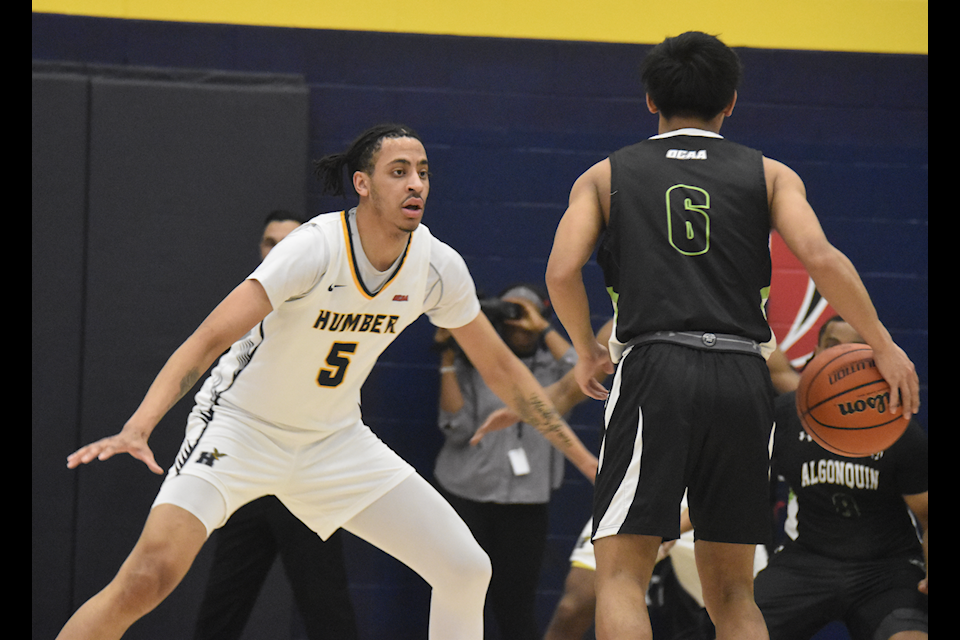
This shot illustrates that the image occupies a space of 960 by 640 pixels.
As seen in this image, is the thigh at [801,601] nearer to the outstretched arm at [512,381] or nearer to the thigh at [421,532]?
the outstretched arm at [512,381]

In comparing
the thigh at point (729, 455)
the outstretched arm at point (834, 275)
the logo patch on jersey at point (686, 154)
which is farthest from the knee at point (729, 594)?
the logo patch on jersey at point (686, 154)

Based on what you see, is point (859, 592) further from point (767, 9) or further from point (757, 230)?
point (767, 9)

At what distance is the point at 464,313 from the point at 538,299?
1503 millimetres

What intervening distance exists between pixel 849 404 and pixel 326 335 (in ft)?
5.99

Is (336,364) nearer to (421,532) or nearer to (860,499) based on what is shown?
(421,532)

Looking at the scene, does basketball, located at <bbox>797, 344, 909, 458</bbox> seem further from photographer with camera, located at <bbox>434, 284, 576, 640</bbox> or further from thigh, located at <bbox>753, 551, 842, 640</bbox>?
photographer with camera, located at <bbox>434, 284, 576, 640</bbox>

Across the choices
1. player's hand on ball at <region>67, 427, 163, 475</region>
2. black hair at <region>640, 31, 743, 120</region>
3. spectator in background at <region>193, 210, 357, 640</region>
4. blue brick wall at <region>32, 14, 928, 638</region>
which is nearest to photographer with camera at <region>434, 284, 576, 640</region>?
blue brick wall at <region>32, 14, 928, 638</region>

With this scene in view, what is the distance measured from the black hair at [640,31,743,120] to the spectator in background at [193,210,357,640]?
2.42m

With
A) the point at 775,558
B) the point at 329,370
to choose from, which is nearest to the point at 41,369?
the point at 329,370

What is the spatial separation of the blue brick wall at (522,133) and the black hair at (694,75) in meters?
2.67

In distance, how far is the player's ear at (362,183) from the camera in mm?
3768

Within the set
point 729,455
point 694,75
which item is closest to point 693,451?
point 729,455

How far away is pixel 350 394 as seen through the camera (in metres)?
3.84

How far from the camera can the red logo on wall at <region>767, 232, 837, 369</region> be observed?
576 cm
